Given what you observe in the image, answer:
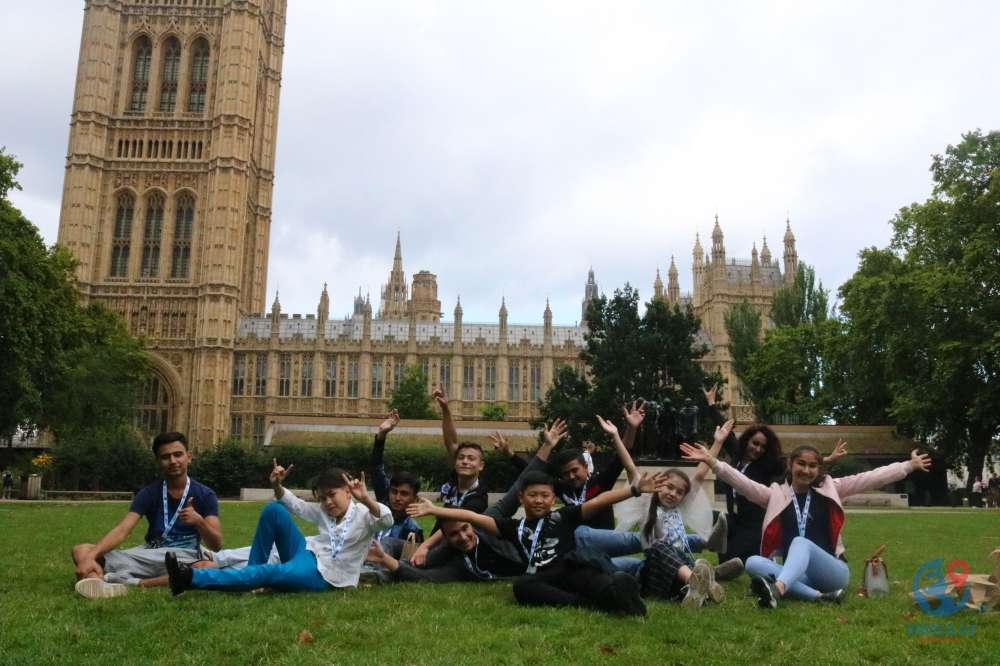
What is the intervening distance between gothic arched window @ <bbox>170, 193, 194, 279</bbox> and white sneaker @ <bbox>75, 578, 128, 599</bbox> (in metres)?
53.5

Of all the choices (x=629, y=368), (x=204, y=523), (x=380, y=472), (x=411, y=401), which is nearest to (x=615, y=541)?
(x=380, y=472)

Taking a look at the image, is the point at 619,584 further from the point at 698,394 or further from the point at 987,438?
the point at 987,438

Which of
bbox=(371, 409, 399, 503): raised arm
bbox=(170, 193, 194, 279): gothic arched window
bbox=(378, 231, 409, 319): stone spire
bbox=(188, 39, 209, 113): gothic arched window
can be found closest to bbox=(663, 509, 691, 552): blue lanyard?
bbox=(371, 409, 399, 503): raised arm

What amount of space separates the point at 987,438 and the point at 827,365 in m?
11.3

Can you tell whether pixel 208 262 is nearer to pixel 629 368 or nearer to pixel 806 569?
pixel 629 368

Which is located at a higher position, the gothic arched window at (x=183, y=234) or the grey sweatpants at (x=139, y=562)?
the gothic arched window at (x=183, y=234)

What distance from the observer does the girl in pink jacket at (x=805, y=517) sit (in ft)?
21.1

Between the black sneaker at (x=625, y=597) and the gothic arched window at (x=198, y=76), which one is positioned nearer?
the black sneaker at (x=625, y=597)

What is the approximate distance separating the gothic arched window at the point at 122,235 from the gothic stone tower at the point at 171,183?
9 cm

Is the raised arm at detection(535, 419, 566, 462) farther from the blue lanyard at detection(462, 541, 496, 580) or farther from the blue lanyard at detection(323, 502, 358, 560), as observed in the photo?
the blue lanyard at detection(323, 502, 358, 560)

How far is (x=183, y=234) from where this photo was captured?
57.0 metres

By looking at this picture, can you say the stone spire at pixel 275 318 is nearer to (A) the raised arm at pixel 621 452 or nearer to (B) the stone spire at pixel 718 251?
(B) the stone spire at pixel 718 251

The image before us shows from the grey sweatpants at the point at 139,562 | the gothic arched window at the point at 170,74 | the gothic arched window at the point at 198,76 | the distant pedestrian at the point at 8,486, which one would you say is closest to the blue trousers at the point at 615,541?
the grey sweatpants at the point at 139,562

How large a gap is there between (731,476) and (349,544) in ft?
10.2
